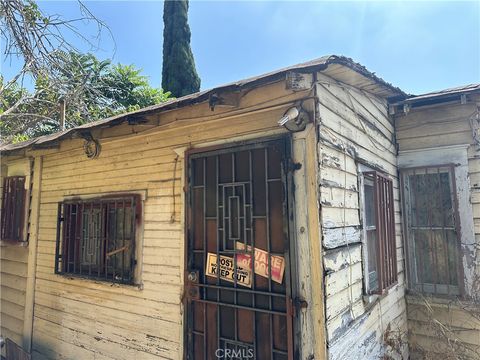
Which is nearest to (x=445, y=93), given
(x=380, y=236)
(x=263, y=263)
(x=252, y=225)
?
(x=380, y=236)

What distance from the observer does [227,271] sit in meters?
2.71

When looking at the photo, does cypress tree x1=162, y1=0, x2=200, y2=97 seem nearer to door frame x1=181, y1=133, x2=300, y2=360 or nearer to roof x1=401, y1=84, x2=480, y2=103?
roof x1=401, y1=84, x2=480, y2=103

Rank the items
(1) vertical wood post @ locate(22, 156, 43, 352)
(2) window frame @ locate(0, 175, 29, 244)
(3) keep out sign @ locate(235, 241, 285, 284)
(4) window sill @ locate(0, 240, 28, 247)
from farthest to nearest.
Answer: (2) window frame @ locate(0, 175, 29, 244)
(4) window sill @ locate(0, 240, 28, 247)
(1) vertical wood post @ locate(22, 156, 43, 352)
(3) keep out sign @ locate(235, 241, 285, 284)

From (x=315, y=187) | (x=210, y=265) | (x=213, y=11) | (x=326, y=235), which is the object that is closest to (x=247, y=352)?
(x=210, y=265)

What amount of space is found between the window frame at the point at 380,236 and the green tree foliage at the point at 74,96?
3.75 m

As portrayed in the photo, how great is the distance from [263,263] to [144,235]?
160 centimetres

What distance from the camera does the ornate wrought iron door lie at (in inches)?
96.3

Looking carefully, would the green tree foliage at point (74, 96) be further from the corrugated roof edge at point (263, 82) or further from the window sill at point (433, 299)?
the window sill at point (433, 299)

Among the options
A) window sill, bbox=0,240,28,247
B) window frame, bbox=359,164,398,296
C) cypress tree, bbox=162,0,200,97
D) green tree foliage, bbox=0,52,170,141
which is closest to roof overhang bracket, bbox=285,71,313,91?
window frame, bbox=359,164,398,296

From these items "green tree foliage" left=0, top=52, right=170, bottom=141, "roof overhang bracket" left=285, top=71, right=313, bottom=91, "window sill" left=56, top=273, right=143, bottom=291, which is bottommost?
"window sill" left=56, top=273, right=143, bottom=291

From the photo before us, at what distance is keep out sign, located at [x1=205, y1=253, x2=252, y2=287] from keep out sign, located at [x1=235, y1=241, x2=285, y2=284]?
0.06m

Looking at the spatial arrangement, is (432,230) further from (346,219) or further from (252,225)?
(252,225)

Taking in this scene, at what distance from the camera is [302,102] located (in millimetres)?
2428

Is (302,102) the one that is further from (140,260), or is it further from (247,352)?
(140,260)
